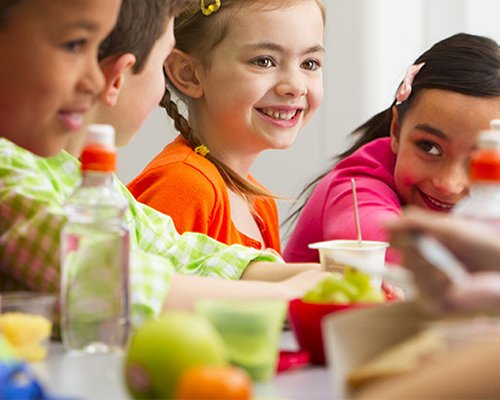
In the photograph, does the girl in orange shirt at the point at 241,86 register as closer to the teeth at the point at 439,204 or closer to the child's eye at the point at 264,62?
the child's eye at the point at 264,62

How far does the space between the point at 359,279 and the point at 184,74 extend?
133 centimetres

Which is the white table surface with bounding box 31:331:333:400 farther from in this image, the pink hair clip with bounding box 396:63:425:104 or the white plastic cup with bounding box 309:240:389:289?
the pink hair clip with bounding box 396:63:425:104

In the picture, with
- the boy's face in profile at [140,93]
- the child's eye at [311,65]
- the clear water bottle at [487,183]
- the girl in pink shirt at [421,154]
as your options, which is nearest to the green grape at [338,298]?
the clear water bottle at [487,183]

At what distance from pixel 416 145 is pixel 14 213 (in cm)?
116

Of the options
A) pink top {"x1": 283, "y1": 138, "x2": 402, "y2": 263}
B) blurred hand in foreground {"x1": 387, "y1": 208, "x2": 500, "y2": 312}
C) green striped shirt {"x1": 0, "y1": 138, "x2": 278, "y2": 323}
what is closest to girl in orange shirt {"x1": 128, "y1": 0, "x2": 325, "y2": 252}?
pink top {"x1": 283, "y1": 138, "x2": 402, "y2": 263}

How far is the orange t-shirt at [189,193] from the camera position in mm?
1762

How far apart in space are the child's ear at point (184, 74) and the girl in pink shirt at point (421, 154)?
16.4 inches

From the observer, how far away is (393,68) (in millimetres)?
3375

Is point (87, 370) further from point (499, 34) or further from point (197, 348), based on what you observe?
point (499, 34)

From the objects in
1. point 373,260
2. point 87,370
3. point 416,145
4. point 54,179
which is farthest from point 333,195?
point 87,370

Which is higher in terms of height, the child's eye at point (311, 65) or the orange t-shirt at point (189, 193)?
the child's eye at point (311, 65)

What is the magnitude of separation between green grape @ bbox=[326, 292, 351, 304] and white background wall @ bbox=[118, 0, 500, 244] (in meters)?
2.48

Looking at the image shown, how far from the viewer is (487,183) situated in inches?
29.9

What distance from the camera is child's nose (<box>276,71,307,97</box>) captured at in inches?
80.4
